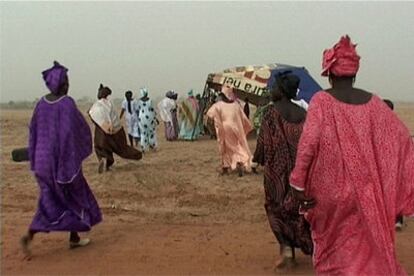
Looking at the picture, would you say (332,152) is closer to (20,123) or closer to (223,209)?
(223,209)

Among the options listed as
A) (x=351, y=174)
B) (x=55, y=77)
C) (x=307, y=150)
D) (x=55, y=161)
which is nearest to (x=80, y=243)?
(x=55, y=161)

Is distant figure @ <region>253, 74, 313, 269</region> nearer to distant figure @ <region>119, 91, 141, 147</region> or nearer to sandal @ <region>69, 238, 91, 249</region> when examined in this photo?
sandal @ <region>69, 238, 91, 249</region>

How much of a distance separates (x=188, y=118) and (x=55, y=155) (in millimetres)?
17016

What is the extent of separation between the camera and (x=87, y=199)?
6.67m

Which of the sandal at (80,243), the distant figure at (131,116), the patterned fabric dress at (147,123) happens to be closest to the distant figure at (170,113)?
the distant figure at (131,116)

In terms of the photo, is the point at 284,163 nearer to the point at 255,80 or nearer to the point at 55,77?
the point at 55,77

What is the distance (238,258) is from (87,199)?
65.7 inches

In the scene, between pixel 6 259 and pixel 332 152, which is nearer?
pixel 332 152

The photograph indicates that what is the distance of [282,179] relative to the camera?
576cm

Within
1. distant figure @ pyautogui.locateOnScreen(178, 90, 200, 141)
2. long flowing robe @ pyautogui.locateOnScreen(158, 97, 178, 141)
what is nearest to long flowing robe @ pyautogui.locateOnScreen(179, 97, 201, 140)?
distant figure @ pyautogui.locateOnScreen(178, 90, 200, 141)

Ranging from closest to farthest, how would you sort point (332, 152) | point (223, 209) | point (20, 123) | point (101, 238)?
point (332, 152), point (101, 238), point (223, 209), point (20, 123)

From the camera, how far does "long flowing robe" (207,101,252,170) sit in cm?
1176

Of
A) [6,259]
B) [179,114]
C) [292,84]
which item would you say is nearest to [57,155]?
[6,259]

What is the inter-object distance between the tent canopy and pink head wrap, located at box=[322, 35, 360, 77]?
645 inches
